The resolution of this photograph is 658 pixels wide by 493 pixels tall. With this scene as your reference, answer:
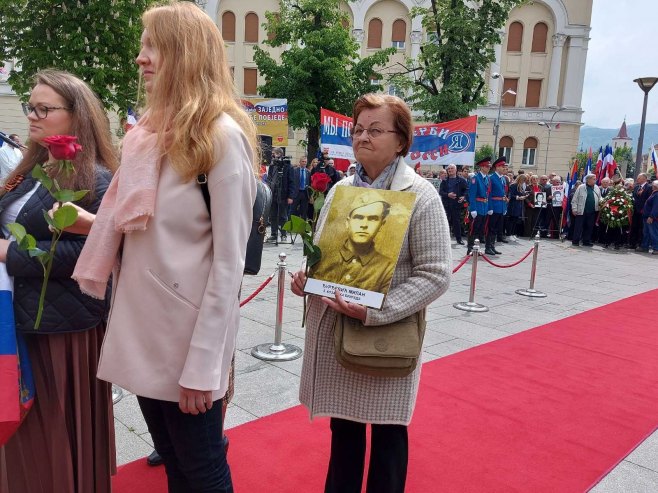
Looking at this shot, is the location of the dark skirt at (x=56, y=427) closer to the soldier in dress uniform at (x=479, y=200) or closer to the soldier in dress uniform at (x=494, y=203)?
the soldier in dress uniform at (x=479, y=200)

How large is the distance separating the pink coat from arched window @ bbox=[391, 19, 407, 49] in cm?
4043

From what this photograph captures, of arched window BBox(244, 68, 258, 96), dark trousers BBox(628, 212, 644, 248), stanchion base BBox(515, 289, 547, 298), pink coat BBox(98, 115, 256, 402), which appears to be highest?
arched window BBox(244, 68, 258, 96)

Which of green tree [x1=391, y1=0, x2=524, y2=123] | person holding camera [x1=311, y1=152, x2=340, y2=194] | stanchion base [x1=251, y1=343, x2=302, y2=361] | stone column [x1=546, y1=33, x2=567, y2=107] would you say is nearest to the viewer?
stanchion base [x1=251, y1=343, x2=302, y2=361]

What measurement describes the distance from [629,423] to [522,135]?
39.9 m

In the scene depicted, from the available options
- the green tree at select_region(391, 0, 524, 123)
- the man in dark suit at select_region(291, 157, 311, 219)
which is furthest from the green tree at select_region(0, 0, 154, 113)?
the green tree at select_region(391, 0, 524, 123)

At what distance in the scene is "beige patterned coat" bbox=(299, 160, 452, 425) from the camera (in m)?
2.08

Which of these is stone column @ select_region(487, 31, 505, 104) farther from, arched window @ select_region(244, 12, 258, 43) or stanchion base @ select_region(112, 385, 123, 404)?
stanchion base @ select_region(112, 385, 123, 404)

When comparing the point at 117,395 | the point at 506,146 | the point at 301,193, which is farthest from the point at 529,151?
the point at 117,395

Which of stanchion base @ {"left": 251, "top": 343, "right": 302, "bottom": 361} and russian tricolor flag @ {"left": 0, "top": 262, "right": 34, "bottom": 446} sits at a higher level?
russian tricolor flag @ {"left": 0, "top": 262, "right": 34, "bottom": 446}

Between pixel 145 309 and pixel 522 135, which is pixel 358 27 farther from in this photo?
pixel 145 309

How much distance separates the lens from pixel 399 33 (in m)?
39.4

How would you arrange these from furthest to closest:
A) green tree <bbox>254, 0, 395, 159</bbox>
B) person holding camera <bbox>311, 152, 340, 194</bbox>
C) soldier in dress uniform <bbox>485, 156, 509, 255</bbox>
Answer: green tree <bbox>254, 0, 395, 159</bbox> < person holding camera <bbox>311, 152, 340, 194</bbox> < soldier in dress uniform <bbox>485, 156, 509, 255</bbox>

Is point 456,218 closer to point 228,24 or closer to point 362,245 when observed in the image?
point 362,245

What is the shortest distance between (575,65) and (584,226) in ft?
93.1
